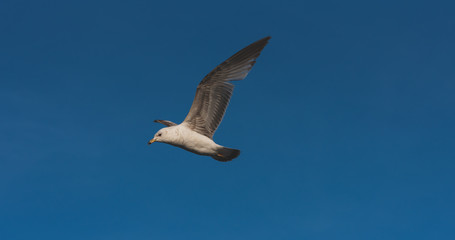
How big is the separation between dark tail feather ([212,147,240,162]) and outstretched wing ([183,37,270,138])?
106 cm

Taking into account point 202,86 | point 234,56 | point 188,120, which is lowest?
point 188,120

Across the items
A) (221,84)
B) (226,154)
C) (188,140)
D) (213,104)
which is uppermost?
(221,84)

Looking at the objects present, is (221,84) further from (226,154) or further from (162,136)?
(162,136)

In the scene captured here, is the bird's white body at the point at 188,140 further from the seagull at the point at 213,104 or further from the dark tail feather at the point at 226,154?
the dark tail feather at the point at 226,154

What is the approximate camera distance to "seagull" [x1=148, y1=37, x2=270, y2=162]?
40.5 feet

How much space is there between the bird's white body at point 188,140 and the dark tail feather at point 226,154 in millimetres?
155

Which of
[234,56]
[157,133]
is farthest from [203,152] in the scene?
[234,56]

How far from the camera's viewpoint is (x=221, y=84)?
41.1 ft

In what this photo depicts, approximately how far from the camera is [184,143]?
1230 centimetres

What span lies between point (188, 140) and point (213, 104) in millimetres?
1440

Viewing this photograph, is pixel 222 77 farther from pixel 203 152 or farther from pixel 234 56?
pixel 203 152

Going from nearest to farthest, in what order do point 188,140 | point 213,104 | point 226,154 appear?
point 188,140 < point 226,154 < point 213,104

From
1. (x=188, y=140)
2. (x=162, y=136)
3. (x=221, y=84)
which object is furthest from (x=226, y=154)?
(x=221, y=84)

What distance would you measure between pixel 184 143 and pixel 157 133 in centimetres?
96
